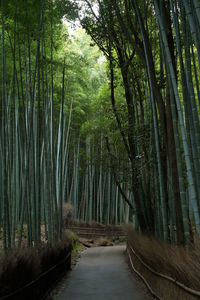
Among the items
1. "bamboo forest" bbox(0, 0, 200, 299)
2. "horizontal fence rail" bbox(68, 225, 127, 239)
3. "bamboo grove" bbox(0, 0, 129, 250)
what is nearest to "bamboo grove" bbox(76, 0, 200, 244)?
"bamboo forest" bbox(0, 0, 200, 299)

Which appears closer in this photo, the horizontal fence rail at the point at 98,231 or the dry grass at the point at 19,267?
the dry grass at the point at 19,267

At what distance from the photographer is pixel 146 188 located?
640 cm

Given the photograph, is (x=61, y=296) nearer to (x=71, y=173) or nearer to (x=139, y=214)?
(x=139, y=214)

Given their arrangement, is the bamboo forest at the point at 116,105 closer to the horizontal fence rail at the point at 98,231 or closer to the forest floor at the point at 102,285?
the forest floor at the point at 102,285

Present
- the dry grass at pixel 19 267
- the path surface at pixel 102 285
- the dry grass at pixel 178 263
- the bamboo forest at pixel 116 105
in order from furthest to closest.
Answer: the path surface at pixel 102 285
the bamboo forest at pixel 116 105
the dry grass at pixel 19 267
the dry grass at pixel 178 263

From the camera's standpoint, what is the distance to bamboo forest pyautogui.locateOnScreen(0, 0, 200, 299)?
10.6ft

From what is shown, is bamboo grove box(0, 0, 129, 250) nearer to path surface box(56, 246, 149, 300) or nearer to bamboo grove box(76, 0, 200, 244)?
path surface box(56, 246, 149, 300)

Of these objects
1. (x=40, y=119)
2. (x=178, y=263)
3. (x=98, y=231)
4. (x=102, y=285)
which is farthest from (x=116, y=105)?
(x=98, y=231)

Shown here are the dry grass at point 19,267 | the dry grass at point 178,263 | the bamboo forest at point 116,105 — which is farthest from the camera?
the bamboo forest at point 116,105

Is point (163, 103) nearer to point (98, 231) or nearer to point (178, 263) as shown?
point (178, 263)

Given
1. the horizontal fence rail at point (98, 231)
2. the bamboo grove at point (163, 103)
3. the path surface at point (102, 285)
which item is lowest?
the path surface at point (102, 285)

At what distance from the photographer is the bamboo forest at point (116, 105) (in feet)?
10.6

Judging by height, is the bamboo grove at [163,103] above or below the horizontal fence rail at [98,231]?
above

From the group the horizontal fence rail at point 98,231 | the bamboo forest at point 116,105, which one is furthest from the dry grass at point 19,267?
the horizontal fence rail at point 98,231
